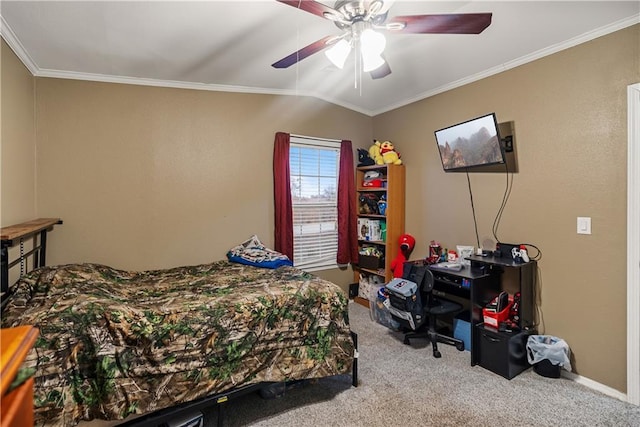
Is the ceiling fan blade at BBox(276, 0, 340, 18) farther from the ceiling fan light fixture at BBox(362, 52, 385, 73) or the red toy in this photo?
the red toy

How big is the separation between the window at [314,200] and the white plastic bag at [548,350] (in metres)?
2.32

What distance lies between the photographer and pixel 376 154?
4.08 m

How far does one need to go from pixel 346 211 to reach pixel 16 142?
322 centimetres

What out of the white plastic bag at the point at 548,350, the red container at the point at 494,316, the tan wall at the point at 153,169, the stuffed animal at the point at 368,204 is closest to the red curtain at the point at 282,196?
the tan wall at the point at 153,169

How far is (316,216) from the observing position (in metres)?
4.09

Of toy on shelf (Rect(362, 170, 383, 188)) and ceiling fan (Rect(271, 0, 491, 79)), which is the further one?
toy on shelf (Rect(362, 170, 383, 188))

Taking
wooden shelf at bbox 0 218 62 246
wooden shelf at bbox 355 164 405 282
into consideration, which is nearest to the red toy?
wooden shelf at bbox 355 164 405 282

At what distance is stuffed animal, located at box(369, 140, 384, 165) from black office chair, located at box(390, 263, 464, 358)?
5.02ft

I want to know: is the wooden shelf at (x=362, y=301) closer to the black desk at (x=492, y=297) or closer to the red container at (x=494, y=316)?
the black desk at (x=492, y=297)

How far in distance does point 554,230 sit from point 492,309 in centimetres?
82

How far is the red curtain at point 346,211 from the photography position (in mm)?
4125

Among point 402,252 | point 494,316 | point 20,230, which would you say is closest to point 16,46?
point 20,230

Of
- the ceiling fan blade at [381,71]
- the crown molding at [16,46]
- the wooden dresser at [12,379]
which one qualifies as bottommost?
the wooden dresser at [12,379]

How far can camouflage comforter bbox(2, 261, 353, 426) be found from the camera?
59.7 inches
